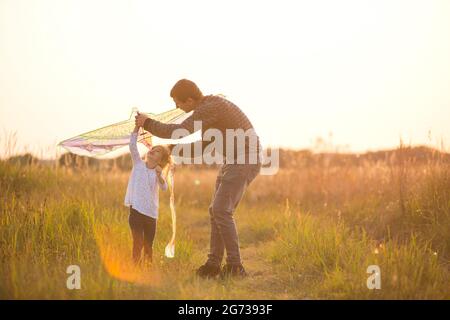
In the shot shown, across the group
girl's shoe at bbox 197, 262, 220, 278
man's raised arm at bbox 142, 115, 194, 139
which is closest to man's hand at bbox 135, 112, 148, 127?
man's raised arm at bbox 142, 115, 194, 139

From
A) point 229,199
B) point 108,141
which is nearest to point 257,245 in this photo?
point 229,199

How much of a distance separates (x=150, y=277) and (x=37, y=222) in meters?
1.77

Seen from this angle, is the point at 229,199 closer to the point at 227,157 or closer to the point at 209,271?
the point at 227,157

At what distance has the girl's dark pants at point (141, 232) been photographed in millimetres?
5559

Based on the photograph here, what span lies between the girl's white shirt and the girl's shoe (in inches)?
31.1

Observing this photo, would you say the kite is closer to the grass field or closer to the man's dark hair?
the man's dark hair

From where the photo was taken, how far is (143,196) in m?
5.53

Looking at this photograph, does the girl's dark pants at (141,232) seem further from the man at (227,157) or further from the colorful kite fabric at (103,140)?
the colorful kite fabric at (103,140)

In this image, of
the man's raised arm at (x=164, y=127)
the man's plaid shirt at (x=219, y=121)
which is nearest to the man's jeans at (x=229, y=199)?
the man's plaid shirt at (x=219, y=121)

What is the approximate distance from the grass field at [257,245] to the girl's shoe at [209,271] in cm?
11

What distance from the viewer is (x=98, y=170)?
12.4 metres

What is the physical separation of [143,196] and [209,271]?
109cm
